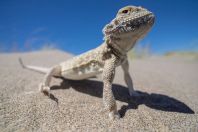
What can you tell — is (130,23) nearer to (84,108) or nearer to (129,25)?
(129,25)

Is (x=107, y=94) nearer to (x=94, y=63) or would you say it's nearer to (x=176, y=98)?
(x=94, y=63)

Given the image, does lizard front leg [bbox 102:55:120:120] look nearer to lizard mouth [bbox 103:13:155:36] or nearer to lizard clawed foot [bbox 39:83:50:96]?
lizard mouth [bbox 103:13:155:36]

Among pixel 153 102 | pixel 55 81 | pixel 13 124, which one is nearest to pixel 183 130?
A: pixel 153 102

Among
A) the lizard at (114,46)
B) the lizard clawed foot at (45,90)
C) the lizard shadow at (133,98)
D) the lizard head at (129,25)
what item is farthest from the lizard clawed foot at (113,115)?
the lizard clawed foot at (45,90)

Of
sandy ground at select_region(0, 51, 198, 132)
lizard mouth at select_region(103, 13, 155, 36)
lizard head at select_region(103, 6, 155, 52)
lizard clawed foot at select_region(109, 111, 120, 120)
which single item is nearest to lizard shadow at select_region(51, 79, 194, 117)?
sandy ground at select_region(0, 51, 198, 132)

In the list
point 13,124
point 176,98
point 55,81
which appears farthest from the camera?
point 55,81

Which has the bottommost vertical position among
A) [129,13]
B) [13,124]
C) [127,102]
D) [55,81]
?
[13,124]

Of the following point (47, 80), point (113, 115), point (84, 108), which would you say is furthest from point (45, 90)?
point (113, 115)
